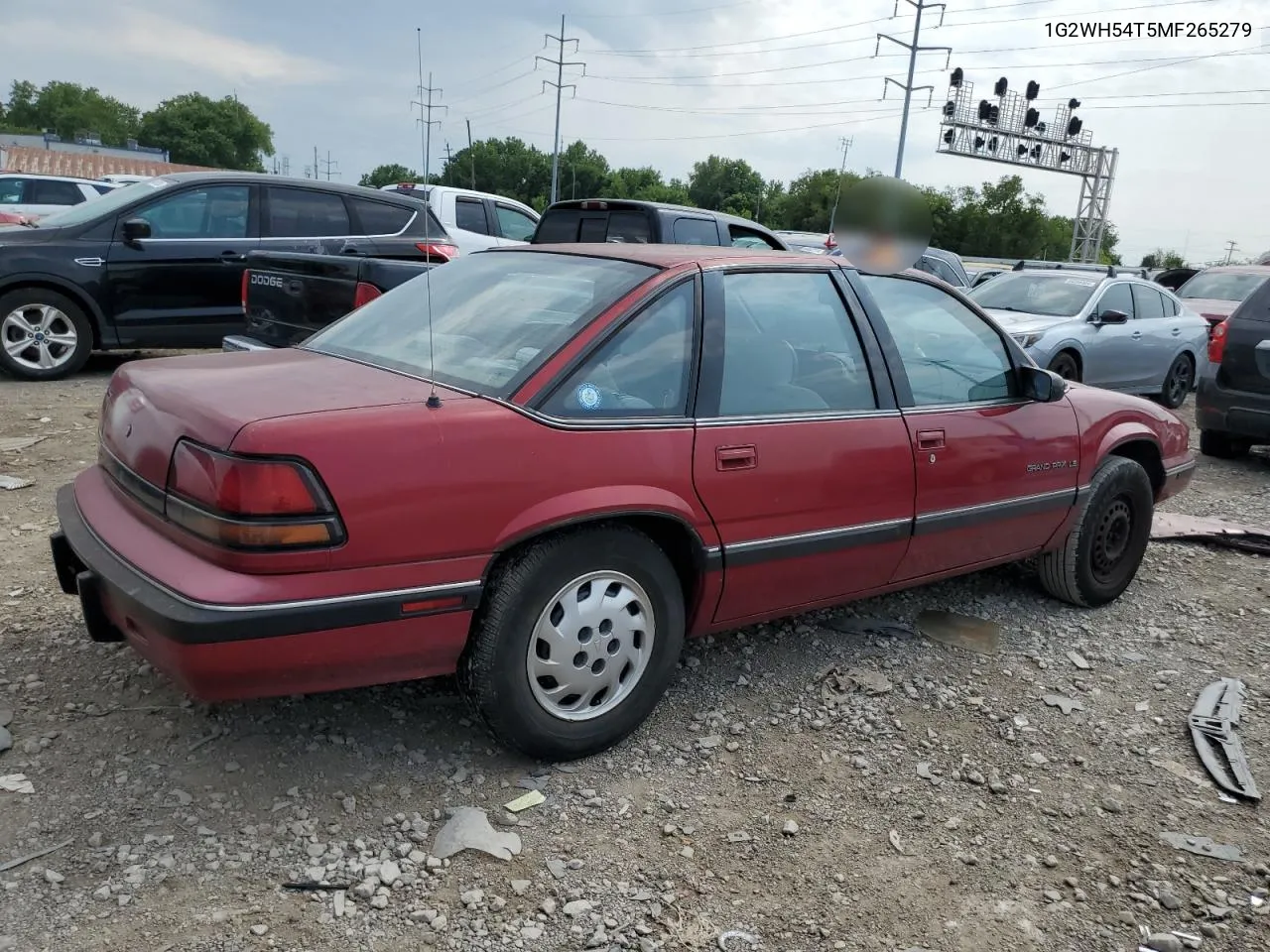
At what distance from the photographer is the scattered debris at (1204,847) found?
2764 millimetres

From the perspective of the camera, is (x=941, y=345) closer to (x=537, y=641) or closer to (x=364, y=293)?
(x=537, y=641)

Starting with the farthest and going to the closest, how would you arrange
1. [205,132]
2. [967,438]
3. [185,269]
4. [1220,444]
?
1. [205,132]
2. [1220,444]
3. [185,269]
4. [967,438]

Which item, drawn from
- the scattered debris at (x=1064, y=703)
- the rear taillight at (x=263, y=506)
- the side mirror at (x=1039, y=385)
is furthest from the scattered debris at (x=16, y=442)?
the scattered debris at (x=1064, y=703)

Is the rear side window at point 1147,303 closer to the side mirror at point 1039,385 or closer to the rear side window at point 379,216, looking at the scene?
the side mirror at point 1039,385

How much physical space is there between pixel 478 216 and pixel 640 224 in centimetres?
388

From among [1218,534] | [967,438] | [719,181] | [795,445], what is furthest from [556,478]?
[719,181]

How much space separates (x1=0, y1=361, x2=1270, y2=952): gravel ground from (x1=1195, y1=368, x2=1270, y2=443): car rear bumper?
428 centimetres

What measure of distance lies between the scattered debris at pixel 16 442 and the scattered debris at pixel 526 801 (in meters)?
4.58

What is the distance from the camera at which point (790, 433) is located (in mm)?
3225

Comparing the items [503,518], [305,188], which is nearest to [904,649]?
[503,518]

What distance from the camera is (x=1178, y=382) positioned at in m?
11.1

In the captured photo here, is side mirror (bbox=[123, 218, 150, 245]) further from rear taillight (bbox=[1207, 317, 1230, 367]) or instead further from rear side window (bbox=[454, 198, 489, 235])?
rear taillight (bbox=[1207, 317, 1230, 367])

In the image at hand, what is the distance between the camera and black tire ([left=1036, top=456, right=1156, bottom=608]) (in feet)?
14.5

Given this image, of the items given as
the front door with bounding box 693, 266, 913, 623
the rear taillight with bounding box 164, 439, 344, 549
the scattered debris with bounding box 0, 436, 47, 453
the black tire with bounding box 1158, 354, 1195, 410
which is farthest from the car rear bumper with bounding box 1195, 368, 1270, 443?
the scattered debris with bounding box 0, 436, 47, 453
